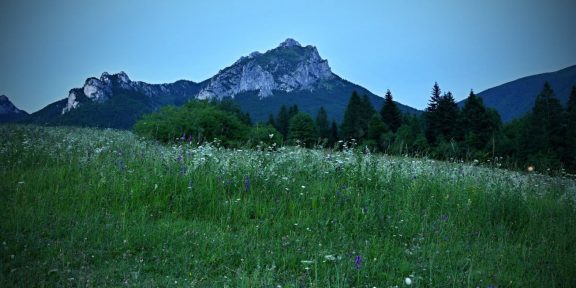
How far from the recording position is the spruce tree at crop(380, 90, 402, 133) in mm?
61791

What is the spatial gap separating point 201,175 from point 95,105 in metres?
85.4

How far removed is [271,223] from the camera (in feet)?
16.8

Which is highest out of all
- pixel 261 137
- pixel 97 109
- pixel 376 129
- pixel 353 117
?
pixel 97 109

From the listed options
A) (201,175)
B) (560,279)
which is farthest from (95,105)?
(560,279)

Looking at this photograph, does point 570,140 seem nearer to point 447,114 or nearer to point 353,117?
point 447,114

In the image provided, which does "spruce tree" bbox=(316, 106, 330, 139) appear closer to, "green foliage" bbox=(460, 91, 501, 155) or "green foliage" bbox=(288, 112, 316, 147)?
"green foliage" bbox=(288, 112, 316, 147)

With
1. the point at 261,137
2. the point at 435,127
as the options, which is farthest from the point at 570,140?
the point at 261,137

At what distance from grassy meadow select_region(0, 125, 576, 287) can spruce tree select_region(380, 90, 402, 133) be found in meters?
55.0

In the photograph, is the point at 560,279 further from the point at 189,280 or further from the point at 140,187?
the point at 140,187

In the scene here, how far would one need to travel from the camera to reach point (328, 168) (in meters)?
7.51

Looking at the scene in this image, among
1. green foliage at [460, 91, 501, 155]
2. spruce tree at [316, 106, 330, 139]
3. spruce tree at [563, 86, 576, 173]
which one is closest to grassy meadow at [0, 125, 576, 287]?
spruce tree at [563, 86, 576, 173]

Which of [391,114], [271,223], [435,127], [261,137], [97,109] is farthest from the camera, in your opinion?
[97,109]

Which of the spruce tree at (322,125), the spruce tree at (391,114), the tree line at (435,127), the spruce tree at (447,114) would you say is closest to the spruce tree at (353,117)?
the tree line at (435,127)

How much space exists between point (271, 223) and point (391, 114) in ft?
199
